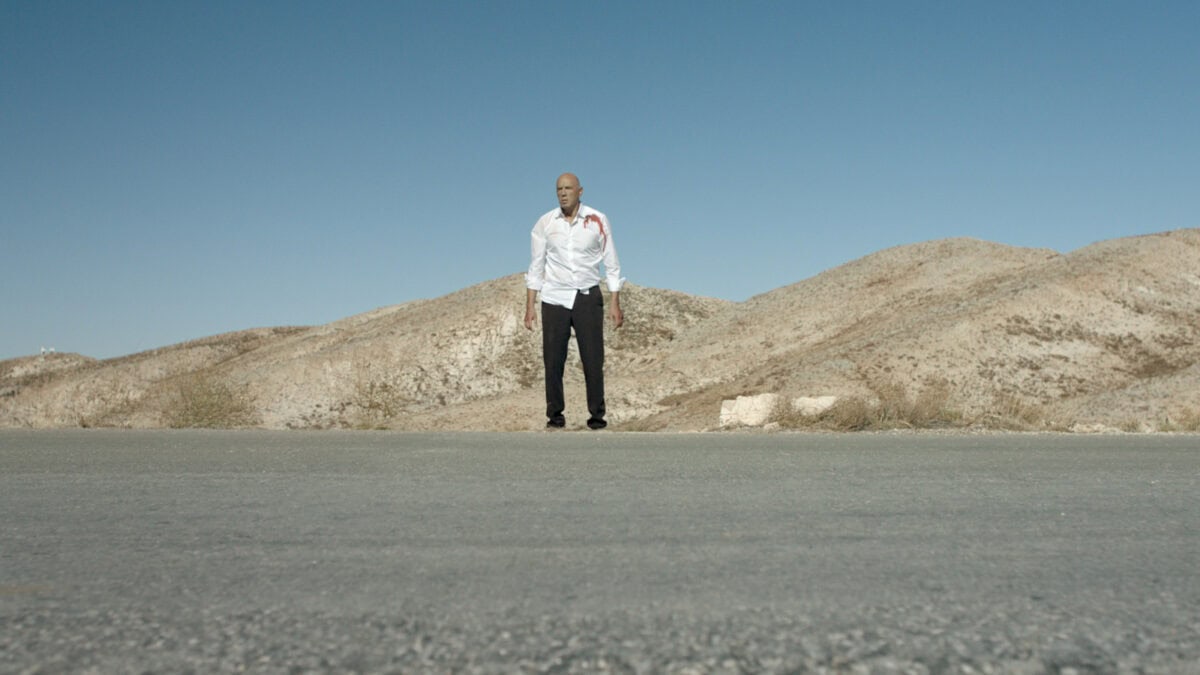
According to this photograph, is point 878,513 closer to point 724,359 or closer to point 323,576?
point 323,576

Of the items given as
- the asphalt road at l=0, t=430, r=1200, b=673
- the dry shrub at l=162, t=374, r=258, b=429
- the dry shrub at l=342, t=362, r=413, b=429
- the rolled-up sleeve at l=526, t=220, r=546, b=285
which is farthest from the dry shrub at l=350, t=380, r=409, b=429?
the asphalt road at l=0, t=430, r=1200, b=673

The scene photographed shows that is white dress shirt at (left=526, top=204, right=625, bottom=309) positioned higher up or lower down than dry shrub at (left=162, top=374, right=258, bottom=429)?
higher up

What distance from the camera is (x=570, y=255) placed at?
952 cm

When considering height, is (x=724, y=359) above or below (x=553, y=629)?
above

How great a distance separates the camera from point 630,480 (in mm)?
4547

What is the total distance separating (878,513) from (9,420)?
108ft

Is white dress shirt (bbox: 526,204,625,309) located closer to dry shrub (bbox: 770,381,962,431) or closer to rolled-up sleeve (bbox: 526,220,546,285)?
rolled-up sleeve (bbox: 526,220,546,285)

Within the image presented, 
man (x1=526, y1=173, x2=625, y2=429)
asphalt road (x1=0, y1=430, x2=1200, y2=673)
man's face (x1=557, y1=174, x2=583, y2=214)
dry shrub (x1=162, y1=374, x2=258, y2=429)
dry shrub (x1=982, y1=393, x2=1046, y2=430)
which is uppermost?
man's face (x1=557, y1=174, x2=583, y2=214)

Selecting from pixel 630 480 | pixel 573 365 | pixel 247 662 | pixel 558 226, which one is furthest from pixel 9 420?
pixel 247 662

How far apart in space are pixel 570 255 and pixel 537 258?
15.8 inches

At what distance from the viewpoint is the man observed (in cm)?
955

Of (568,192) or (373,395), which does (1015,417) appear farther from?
(373,395)

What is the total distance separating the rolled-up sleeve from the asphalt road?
468 centimetres

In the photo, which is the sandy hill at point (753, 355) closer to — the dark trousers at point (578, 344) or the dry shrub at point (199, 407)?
the dry shrub at point (199, 407)
